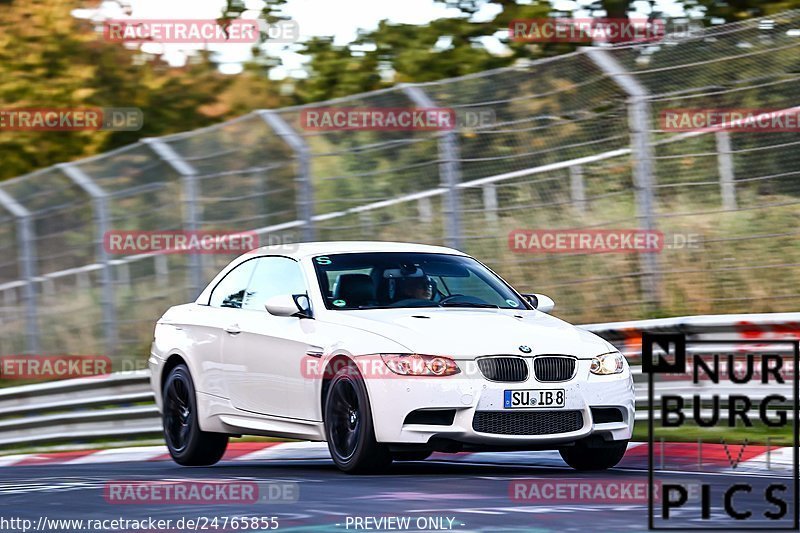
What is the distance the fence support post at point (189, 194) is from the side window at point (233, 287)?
460 cm

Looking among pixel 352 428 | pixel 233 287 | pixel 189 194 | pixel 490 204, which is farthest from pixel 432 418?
pixel 189 194

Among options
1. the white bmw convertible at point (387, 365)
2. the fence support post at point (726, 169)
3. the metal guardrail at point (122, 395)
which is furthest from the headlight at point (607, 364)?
the fence support post at point (726, 169)

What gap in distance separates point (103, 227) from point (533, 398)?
8.99 metres

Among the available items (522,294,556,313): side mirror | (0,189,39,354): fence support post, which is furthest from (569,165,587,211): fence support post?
(0,189,39,354): fence support post

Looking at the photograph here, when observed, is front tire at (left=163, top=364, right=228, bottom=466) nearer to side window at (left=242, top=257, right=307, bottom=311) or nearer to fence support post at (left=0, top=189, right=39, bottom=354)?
side window at (left=242, top=257, right=307, bottom=311)

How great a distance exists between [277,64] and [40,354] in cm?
1006

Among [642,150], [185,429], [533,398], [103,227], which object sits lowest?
[185,429]

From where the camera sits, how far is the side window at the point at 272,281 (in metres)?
11.2

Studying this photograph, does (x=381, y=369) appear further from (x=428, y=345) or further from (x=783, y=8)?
(x=783, y=8)

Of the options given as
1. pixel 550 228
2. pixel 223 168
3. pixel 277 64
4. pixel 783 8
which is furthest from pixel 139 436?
pixel 277 64

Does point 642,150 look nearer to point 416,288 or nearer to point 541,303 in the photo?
point 541,303

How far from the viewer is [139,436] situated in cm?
1528

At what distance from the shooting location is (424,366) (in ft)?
31.7

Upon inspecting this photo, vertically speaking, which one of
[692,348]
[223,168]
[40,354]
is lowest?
[40,354]
